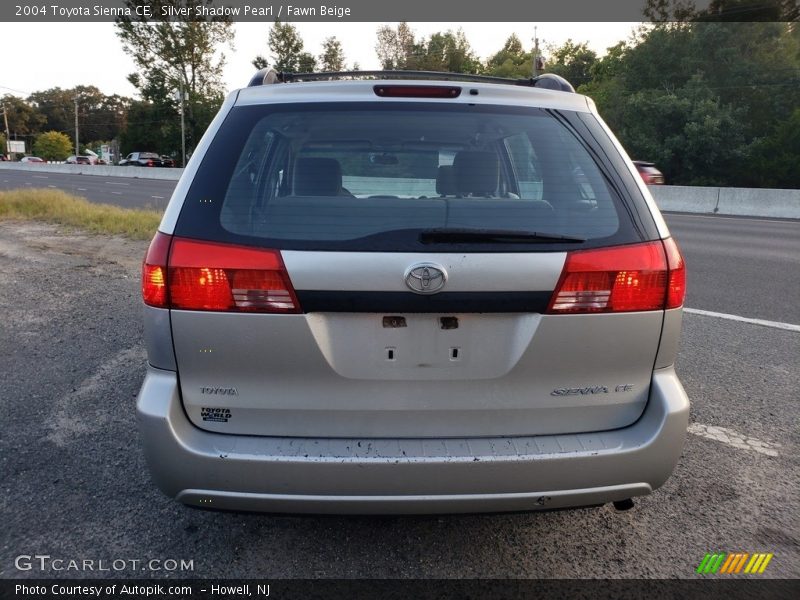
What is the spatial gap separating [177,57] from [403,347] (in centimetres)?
6188

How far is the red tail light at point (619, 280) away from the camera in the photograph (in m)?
2.14

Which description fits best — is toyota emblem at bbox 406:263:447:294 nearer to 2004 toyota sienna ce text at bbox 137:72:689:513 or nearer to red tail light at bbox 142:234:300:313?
2004 toyota sienna ce text at bbox 137:72:689:513

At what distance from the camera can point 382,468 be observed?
208 cm

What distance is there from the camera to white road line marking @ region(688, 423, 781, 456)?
3.50 metres

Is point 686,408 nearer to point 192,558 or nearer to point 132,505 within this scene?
point 192,558

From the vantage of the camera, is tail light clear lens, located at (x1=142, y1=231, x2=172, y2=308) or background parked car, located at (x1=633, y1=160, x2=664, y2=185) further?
background parked car, located at (x1=633, y1=160, x2=664, y2=185)

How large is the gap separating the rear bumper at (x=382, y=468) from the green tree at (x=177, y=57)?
58234mm

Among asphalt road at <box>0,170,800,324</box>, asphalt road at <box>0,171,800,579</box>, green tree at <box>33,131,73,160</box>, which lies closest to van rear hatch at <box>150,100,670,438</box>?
asphalt road at <box>0,171,800,579</box>

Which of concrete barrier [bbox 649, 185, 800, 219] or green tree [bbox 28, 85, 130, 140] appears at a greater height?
green tree [bbox 28, 85, 130, 140]

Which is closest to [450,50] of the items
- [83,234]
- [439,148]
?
[83,234]

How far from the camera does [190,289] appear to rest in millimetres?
2139

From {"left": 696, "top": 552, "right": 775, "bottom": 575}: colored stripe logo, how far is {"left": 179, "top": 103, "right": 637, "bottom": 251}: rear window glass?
1.36m

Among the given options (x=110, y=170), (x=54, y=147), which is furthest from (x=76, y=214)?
(x=54, y=147)
